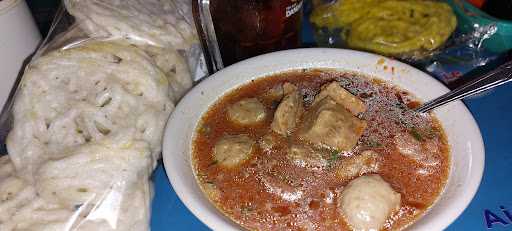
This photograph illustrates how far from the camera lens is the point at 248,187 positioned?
1.02m

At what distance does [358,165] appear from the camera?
1032mm

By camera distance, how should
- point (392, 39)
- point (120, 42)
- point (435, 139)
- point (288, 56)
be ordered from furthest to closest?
point (392, 39) → point (288, 56) → point (120, 42) → point (435, 139)

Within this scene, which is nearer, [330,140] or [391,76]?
[330,140]

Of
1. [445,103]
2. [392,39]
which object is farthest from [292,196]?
[392,39]

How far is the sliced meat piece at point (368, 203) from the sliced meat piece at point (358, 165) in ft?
0.16

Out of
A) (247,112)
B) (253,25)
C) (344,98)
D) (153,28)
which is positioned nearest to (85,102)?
(153,28)

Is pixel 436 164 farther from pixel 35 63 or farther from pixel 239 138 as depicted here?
pixel 35 63

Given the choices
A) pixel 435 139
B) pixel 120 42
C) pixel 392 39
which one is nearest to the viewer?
pixel 435 139

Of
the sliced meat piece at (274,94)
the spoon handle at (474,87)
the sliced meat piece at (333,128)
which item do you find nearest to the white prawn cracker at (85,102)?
the sliced meat piece at (274,94)

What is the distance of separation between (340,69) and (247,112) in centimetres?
32

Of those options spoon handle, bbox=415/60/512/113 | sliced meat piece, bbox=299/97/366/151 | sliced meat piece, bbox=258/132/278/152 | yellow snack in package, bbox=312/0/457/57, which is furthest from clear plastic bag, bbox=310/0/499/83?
sliced meat piece, bbox=258/132/278/152

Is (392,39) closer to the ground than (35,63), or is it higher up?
closer to the ground

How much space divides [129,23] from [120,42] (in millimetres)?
59

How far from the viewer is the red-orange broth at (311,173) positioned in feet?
3.16
